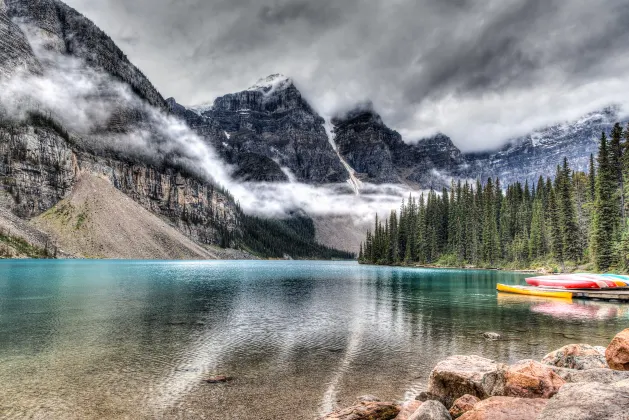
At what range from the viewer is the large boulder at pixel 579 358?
A: 43.3 ft

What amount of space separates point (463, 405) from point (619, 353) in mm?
4882

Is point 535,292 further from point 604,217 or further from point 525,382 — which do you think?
point 525,382

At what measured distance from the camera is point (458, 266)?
435ft

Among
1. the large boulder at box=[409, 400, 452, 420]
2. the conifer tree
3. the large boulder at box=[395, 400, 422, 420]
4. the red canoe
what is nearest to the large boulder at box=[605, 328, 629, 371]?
the large boulder at box=[409, 400, 452, 420]

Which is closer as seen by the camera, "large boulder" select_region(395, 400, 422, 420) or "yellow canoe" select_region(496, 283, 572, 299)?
"large boulder" select_region(395, 400, 422, 420)

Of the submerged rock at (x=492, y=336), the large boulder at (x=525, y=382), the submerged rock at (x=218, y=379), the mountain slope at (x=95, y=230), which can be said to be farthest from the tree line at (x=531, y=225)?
the mountain slope at (x=95, y=230)

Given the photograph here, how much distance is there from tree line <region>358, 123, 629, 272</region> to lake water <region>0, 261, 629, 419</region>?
96.6 feet

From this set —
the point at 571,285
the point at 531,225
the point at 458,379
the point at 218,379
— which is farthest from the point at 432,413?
the point at 531,225

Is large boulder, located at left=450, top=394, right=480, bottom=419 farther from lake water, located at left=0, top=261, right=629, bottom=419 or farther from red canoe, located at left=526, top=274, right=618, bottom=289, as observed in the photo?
red canoe, located at left=526, top=274, right=618, bottom=289

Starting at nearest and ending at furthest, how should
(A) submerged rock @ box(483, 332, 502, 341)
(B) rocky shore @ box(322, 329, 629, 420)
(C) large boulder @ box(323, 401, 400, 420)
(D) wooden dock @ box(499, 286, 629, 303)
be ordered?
(B) rocky shore @ box(322, 329, 629, 420)
(C) large boulder @ box(323, 401, 400, 420)
(A) submerged rock @ box(483, 332, 502, 341)
(D) wooden dock @ box(499, 286, 629, 303)

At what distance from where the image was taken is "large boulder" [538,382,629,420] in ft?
18.7

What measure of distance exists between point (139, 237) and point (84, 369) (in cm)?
19255

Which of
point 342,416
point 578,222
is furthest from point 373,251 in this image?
point 342,416

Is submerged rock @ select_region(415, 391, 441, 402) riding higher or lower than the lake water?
higher
